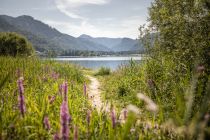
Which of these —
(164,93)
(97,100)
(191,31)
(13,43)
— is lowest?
(97,100)

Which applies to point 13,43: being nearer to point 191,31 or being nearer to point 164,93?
point 164,93

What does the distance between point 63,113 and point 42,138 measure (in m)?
1.48

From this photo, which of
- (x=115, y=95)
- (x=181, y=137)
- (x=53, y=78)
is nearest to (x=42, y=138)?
(x=181, y=137)

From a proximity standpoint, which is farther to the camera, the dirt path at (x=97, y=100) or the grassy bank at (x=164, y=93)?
the dirt path at (x=97, y=100)

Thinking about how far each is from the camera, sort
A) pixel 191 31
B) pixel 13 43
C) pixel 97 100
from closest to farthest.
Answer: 1. pixel 191 31
2. pixel 97 100
3. pixel 13 43

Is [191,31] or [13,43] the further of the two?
[13,43]

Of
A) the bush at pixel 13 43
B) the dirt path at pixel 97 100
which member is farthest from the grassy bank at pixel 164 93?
the bush at pixel 13 43

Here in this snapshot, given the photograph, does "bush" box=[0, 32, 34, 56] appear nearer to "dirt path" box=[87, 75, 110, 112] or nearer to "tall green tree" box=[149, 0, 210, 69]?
"dirt path" box=[87, 75, 110, 112]

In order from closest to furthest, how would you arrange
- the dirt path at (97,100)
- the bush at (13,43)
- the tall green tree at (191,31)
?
the tall green tree at (191,31) < the dirt path at (97,100) < the bush at (13,43)

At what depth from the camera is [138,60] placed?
17.7 meters

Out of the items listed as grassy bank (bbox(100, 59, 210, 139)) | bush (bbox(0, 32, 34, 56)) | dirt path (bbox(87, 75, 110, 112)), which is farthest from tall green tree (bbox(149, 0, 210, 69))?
bush (bbox(0, 32, 34, 56))

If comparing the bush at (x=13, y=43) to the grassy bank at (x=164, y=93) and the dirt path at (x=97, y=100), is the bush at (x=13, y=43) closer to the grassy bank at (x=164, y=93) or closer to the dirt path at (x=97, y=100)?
the dirt path at (x=97, y=100)

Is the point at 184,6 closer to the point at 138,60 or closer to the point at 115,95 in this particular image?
the point at 115,95

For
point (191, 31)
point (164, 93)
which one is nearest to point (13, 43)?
point (164, 93)
